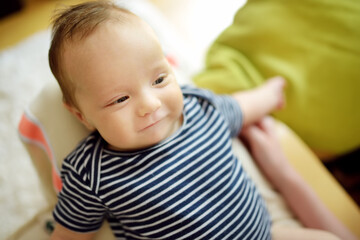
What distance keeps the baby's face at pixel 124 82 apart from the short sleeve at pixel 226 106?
165 mm

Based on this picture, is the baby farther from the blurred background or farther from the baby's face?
the blurred background

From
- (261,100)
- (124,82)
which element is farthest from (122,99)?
(261,100)

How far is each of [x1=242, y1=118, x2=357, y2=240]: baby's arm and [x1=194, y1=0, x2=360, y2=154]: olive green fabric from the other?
0.12 metres

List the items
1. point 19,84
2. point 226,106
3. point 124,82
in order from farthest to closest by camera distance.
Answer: point 19,84 < point 226,106 < point 124,82

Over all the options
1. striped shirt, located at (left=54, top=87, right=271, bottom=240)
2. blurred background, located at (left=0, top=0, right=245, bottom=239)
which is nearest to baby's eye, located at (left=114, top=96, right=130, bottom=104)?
striped shirt, located at (left=54, top=87, right=271, bottom=240)

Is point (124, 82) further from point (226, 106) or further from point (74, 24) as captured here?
point (226, 106)

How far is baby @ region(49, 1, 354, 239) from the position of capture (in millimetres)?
599

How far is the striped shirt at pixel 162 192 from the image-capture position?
661mm

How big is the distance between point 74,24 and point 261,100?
58cm

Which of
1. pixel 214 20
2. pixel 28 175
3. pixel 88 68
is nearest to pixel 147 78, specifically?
pixel 88 68

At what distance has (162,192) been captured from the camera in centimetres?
66

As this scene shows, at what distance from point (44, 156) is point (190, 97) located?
16.9 inches

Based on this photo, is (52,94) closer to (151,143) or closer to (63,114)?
(63,114)

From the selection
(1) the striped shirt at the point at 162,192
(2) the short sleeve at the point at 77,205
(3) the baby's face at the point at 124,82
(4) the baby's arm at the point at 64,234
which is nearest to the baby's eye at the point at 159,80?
(3) the baby's face at the point at 124,82
